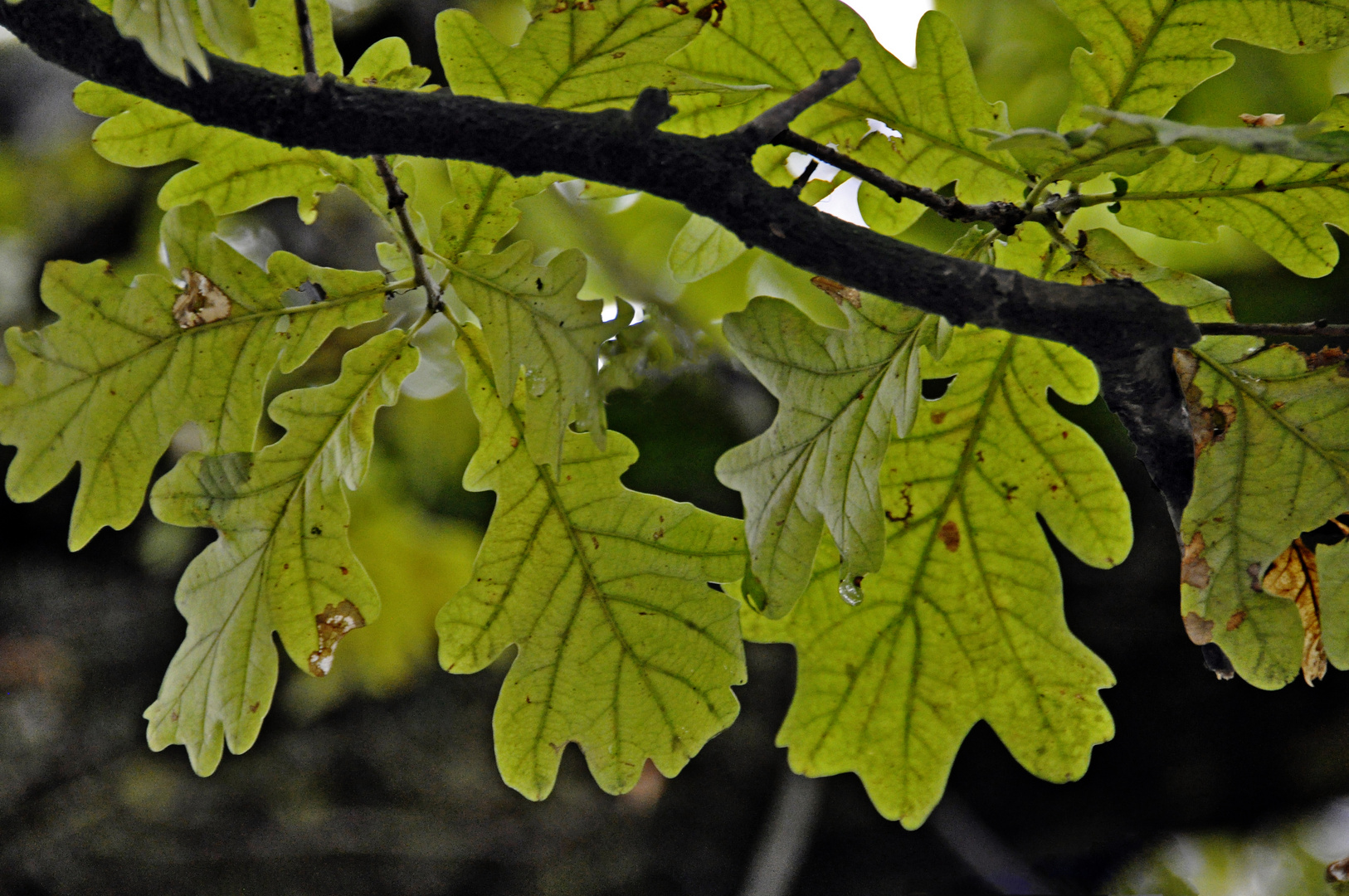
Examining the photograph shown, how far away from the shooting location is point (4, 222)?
2.27m

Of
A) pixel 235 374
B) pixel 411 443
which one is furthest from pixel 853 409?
pixel 411 443

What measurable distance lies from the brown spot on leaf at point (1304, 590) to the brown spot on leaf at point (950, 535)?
0.79 ft

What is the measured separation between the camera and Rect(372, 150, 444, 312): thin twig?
684mm

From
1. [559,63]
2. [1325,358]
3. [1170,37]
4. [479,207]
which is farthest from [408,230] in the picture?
[1325,358]

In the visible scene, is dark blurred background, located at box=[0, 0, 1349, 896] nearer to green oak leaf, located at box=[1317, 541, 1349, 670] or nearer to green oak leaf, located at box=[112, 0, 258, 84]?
green oak leaf, located at box=[1317, 541, 1349, 670]

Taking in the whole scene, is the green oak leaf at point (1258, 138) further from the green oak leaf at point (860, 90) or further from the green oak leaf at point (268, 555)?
the green oak leaf at point (268, 555)

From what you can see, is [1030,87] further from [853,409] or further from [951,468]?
[853,409]

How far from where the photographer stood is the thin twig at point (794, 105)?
0.48m

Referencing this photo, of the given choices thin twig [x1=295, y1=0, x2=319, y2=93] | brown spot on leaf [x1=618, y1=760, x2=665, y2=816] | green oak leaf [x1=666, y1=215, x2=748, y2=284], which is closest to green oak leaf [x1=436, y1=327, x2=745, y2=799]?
green oak leaf [x1=666, y1=215, x2=748, y2=284]

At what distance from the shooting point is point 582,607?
78cm

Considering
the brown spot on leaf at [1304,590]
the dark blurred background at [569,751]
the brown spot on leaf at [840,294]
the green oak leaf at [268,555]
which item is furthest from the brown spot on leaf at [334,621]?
the dark blurred background at [569,751]

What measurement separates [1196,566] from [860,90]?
44 centimetres

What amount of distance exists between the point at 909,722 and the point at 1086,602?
3.72 feet

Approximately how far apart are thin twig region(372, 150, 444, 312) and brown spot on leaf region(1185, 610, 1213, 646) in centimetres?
64
